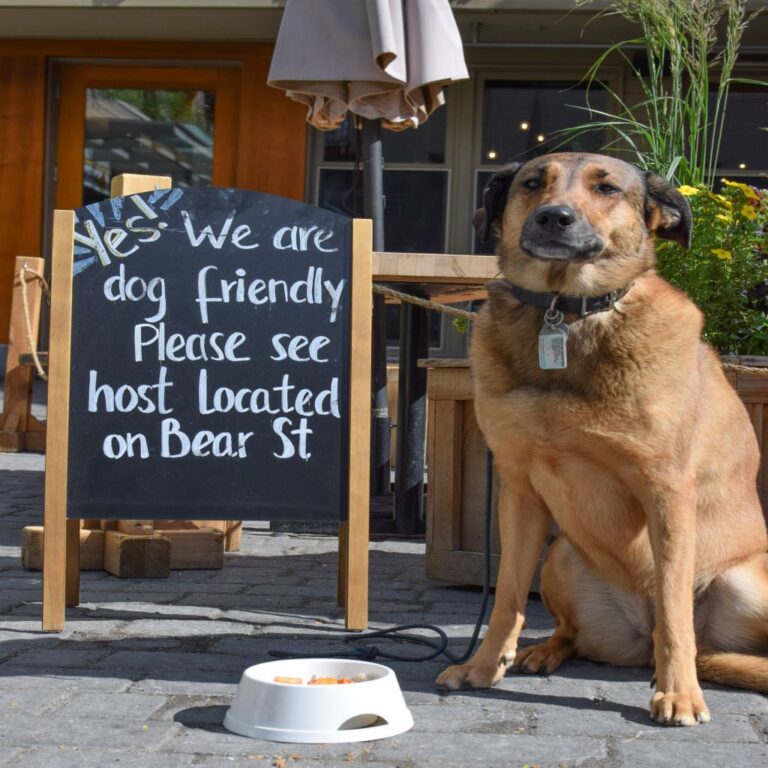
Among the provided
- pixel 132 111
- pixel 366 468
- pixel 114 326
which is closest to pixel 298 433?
pixel 366 468

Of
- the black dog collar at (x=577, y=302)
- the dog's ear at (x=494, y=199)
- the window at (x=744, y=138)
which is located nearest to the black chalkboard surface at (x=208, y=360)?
the dog's ear at (x=494, y=199)

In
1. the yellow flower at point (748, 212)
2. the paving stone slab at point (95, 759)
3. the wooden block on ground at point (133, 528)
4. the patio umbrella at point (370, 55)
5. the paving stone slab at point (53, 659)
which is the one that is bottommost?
the paving stone slab at point (95, 759)

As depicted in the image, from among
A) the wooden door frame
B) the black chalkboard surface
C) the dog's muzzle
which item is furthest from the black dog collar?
the wooden door frame

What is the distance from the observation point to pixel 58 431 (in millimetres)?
3484

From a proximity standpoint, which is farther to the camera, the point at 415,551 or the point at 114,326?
the point at 415,551

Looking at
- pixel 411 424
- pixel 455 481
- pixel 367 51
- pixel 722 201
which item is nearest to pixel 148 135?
pixel 367 51

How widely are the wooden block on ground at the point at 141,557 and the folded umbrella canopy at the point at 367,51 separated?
229 centimetres

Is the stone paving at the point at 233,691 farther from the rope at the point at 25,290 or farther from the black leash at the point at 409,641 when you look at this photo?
the rope at the point at 25,290

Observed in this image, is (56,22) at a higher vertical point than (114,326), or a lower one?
higher

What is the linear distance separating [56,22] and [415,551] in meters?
7.39

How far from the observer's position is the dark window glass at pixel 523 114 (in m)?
10.8

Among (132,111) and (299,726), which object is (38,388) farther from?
(299,726)

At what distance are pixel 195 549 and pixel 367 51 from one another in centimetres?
241

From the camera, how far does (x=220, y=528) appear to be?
16.0 feet
